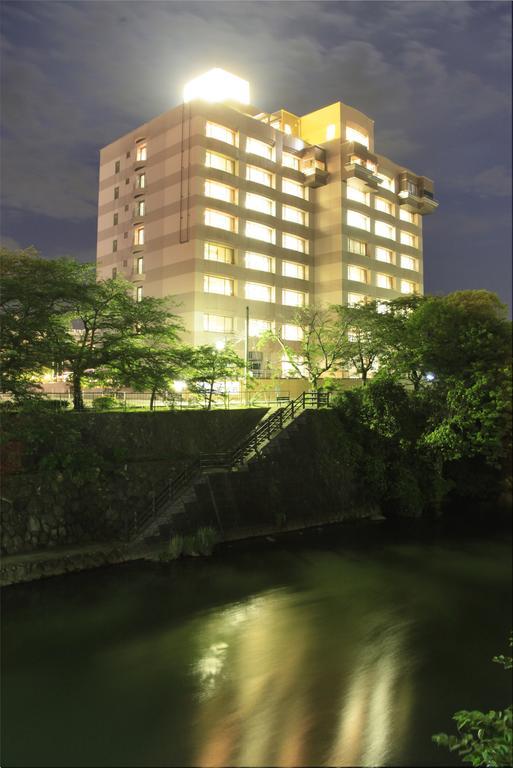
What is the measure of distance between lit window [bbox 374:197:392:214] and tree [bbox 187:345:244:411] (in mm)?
31919

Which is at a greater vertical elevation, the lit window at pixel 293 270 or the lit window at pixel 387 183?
the lit window at pixel 387 183

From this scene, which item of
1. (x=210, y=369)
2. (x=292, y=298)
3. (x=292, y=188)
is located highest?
(x=292, y=188)

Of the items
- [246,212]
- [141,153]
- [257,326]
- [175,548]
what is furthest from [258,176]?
[175,548]

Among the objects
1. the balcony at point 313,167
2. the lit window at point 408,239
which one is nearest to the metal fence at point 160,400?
the balcony at point 313,167

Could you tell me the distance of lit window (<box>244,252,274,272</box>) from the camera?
42.4 m

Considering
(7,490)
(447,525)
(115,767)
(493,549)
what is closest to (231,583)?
(7,490)

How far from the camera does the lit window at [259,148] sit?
4294 centimetres

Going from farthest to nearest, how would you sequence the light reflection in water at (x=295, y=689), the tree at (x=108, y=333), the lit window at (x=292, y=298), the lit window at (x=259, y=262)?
the lit window at (x=292, y=298)
the lit window at (x=259, y=262)
the tree at (x=108, y=333)
the light reflection in water at (x=295, y=689)

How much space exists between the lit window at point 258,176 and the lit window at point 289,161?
2.28 m

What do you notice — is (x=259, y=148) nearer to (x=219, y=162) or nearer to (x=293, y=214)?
(x=219, y=162)

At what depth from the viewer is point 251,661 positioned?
38.3ft

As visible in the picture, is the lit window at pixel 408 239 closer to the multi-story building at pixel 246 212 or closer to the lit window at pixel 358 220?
the multi-story building at pixel 246 212

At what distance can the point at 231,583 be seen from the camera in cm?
1579

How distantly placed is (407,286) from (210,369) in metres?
35.5
